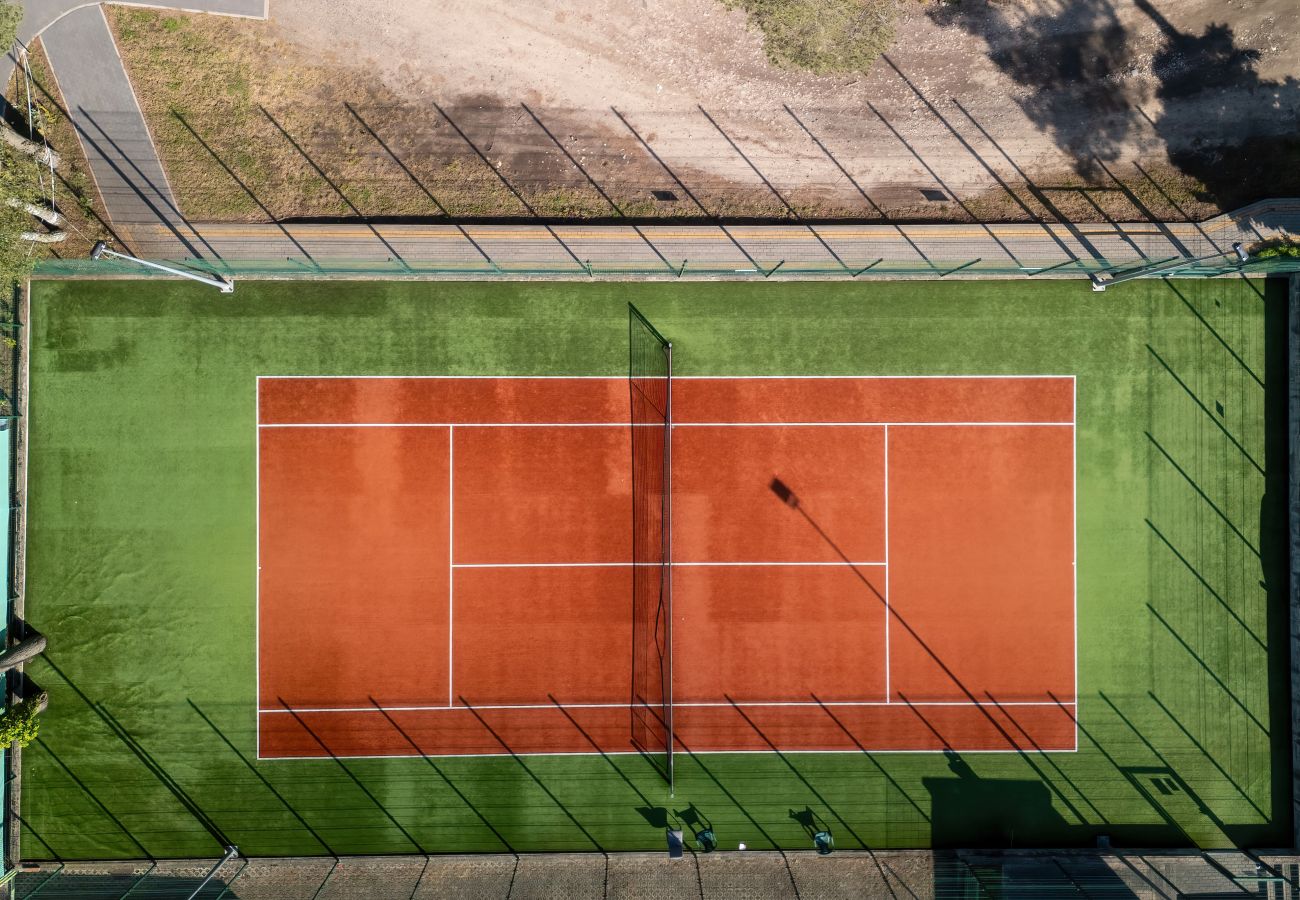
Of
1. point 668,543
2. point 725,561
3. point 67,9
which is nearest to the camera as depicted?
point 67,9

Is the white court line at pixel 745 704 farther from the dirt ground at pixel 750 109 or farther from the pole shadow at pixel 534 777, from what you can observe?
the dirt ground at pixel 750 109

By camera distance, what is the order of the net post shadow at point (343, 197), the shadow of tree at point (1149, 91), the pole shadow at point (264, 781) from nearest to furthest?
the pole shadow at point (264, 781) < the net post shadow at point (343, 197) < the shadow of tree at point (1149, 91)

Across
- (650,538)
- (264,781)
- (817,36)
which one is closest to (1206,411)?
(817,36)

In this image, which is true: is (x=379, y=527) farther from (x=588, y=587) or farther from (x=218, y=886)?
(x=218, y=886)

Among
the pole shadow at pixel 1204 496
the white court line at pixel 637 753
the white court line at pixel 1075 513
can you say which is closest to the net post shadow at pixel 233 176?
the white court line at pixel 637 753

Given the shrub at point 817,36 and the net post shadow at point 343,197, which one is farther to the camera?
the shrub at point 817,36

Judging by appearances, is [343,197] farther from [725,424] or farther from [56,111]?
[725,424]
